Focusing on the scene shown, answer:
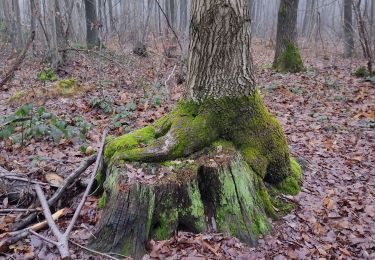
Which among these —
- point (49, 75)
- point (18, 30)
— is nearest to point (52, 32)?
point (49, 75)

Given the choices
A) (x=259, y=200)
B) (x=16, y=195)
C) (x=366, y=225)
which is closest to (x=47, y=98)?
(x=16, y=195)

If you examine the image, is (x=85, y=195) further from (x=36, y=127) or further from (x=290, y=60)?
(x=290, y=60)

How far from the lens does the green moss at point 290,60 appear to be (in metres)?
12.2

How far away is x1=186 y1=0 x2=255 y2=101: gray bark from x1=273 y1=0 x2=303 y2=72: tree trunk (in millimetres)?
8706

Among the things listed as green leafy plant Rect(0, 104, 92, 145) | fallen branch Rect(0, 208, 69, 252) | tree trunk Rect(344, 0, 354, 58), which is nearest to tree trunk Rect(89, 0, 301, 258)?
fallen branch Rect(0, 208, 69, 252)

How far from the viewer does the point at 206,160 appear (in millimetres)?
3674

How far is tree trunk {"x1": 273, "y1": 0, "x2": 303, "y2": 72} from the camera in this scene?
12.2 m

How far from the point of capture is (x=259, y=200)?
3.82 metres

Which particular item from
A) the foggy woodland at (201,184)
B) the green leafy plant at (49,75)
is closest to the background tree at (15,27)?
the green leafy plant at (49,75)

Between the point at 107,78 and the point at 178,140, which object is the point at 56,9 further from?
the point at 178,140

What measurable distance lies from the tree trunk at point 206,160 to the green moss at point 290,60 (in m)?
8.40

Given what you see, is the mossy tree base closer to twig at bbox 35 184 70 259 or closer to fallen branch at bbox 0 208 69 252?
twig at bbox 35 184 70 259

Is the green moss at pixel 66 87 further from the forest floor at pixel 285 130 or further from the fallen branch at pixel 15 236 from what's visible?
the fallen branch at pixel 15 236

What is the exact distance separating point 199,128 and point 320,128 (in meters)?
4.23
